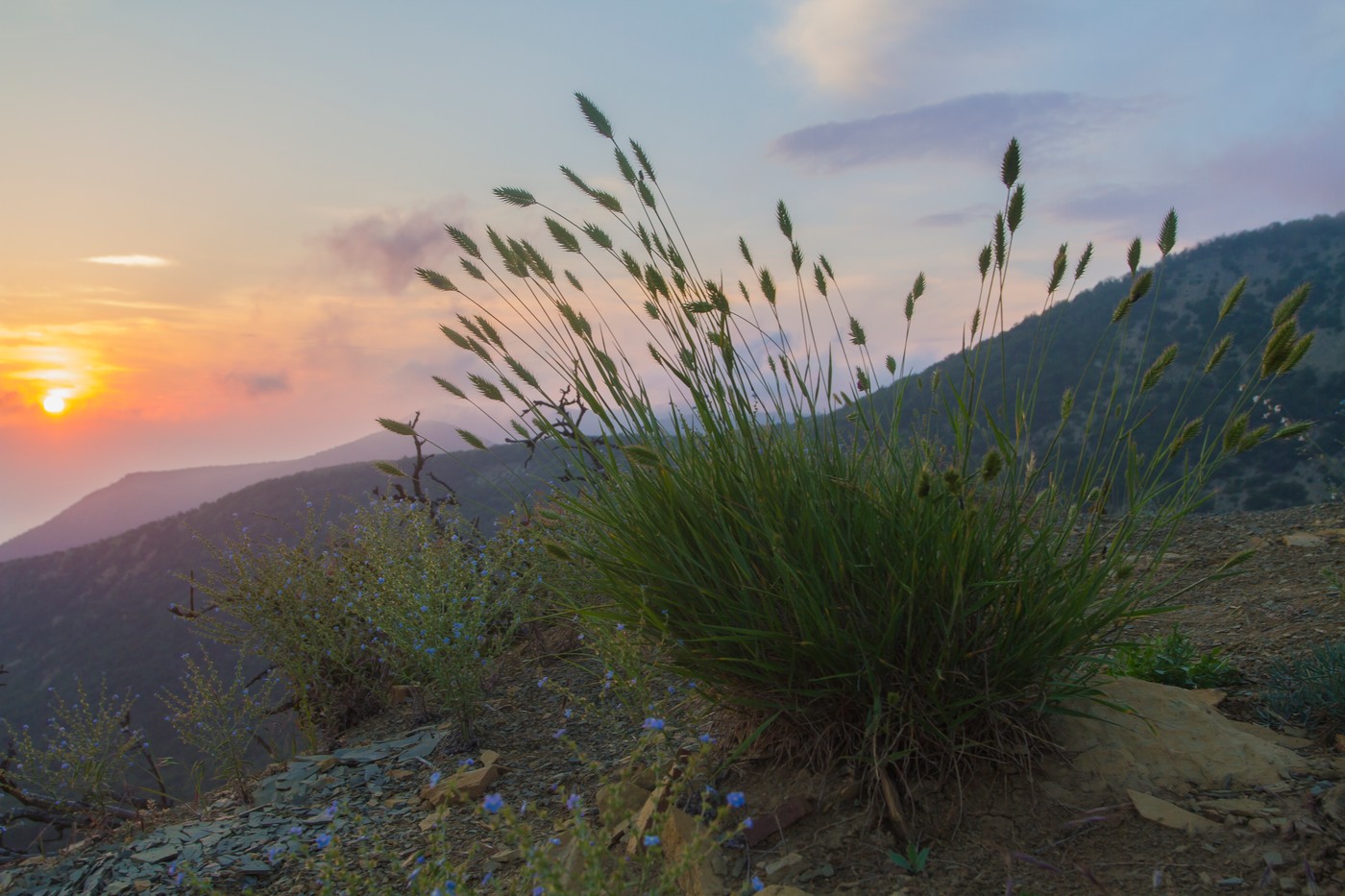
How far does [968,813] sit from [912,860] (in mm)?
268

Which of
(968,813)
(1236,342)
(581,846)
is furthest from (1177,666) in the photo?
(1236,342)

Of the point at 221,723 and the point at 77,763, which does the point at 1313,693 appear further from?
the point at 77,763

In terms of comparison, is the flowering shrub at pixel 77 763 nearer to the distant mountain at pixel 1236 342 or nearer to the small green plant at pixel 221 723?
the small green plant at pixel 221 723

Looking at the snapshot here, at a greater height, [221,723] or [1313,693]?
[221,723]

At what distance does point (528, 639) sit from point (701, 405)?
3.41 metres

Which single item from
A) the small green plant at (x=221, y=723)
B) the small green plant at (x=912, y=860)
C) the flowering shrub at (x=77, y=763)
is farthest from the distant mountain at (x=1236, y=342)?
the small green plant at (x=912, y=860)

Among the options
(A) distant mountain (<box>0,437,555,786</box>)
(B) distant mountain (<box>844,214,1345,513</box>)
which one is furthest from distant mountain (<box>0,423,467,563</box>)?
(B) distant mountain (<box>844,214,1345,513</box>)

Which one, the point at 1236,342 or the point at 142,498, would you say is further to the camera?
the point at 142,498

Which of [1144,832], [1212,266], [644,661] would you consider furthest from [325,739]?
[1212,266]

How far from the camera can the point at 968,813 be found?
2.32 meters

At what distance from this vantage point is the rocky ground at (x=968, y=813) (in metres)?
2.08

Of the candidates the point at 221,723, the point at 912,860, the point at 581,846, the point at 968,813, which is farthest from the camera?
the point at 221,723

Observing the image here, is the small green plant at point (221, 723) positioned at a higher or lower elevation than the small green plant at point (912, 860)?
higher

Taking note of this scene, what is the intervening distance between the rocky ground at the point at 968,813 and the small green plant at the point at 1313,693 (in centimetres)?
7
